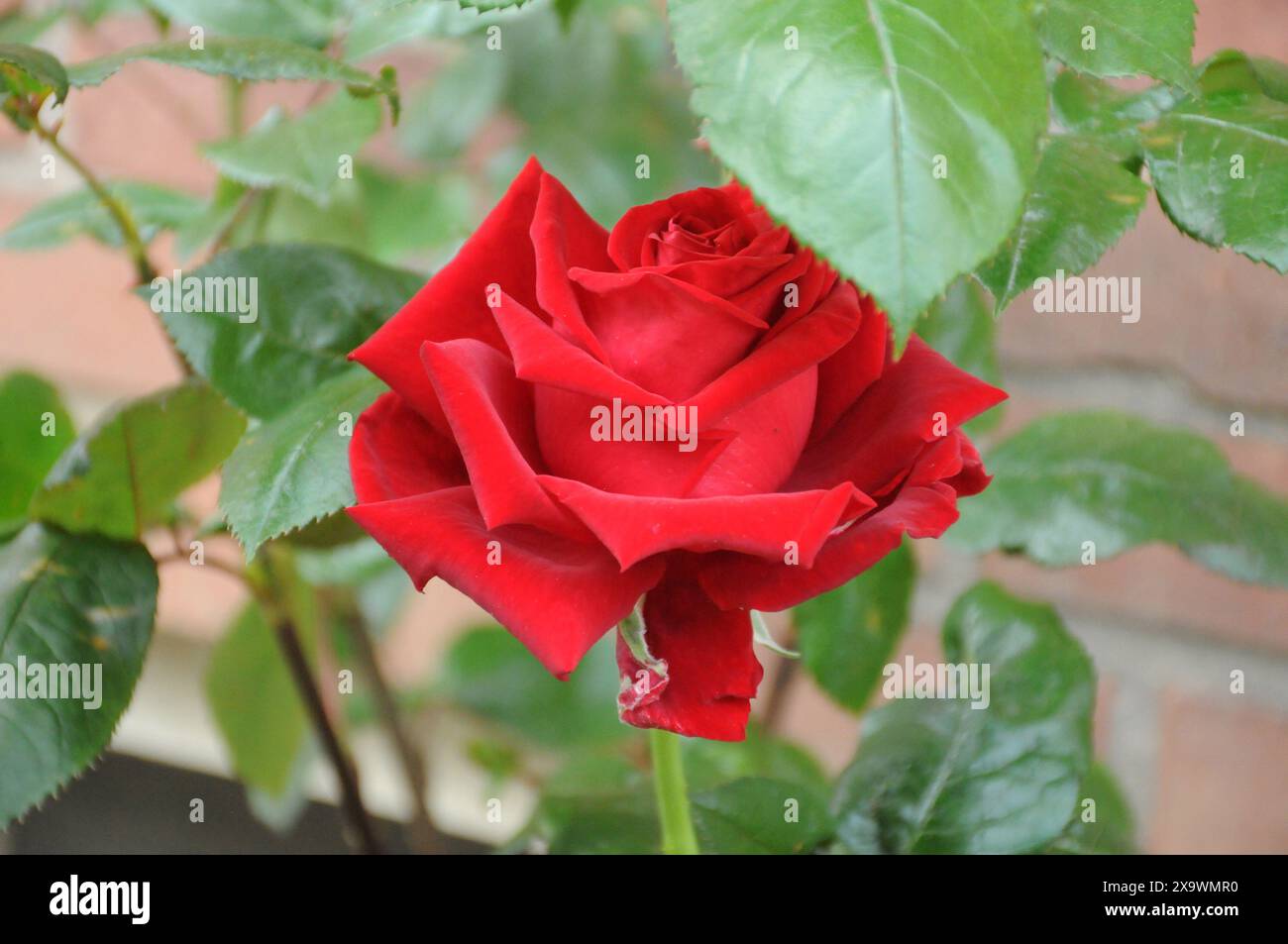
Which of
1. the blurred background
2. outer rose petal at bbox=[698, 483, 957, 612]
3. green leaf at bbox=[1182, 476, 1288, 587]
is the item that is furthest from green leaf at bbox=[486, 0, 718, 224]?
outer rose petal at bbox=[698, 483, 957, 612]

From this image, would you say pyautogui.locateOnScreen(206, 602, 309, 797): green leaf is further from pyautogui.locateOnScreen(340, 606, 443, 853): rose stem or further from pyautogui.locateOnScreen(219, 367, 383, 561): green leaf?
pyautogui.locateOnScreen(219, 367, 383, 561): green leaf

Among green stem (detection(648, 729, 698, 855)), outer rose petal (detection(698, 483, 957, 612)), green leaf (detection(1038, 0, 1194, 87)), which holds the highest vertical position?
green leaf (detection(1038, 0, 1194, 87))

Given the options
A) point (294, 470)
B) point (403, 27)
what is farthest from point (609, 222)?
point (294, 470)

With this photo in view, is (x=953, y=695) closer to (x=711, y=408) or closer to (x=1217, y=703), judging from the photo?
(x=711, y=408)

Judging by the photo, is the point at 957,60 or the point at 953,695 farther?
the point at 953,695

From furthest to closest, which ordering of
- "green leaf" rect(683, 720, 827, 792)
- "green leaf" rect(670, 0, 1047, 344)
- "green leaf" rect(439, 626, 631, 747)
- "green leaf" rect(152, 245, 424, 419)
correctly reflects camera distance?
"green leaf" rect(439, 626, 631, 747) → "green leaf" rect(683, 720, 827, 792) → "green leaf" rect(152, 245, 424, 419) → "green leaf" rect(670, 0, 1047, 344)
